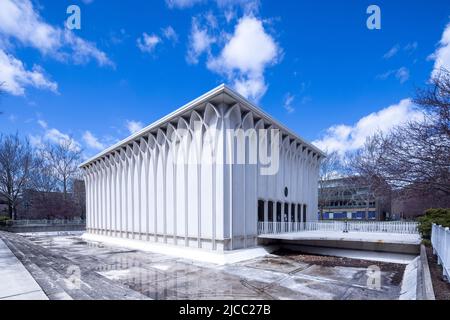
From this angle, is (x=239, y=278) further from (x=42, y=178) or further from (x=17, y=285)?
(x=42, y=178)

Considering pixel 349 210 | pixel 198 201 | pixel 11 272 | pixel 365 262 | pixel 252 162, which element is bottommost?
pixel 349 210

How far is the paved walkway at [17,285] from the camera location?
24.5 feet

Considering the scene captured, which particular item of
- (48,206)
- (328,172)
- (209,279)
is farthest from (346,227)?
(48,206)

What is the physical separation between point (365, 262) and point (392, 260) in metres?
1.57

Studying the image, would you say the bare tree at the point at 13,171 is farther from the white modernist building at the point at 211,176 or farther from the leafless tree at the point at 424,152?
the leafless tree at the point at 424,152

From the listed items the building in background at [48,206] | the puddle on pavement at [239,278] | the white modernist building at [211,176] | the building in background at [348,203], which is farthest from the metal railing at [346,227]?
the building in background at [48,206]

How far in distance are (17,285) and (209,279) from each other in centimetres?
650

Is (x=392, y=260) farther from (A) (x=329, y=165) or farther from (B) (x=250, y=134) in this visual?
(A) (x=329, y=165)

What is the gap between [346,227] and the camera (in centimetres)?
1967

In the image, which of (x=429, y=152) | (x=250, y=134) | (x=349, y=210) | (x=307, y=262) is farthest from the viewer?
(x=349, y=210)

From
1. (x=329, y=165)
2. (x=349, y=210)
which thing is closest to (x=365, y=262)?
(x=329, y=165)

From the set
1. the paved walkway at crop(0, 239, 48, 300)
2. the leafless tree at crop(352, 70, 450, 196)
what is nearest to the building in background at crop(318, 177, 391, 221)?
the leafless tree at crop(352, 70, 450, 196)

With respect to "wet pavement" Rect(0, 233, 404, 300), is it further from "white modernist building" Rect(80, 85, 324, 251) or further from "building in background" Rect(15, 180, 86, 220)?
"building in background" Rect(15, 180, 86, 220)

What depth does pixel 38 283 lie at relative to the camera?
29.2 feet
